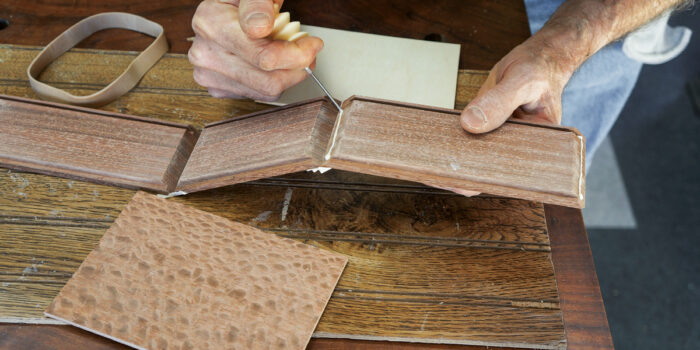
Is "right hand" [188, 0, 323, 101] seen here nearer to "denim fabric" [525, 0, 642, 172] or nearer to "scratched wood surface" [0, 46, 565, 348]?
"scratched wood surface" [0, 46, 565, 348]

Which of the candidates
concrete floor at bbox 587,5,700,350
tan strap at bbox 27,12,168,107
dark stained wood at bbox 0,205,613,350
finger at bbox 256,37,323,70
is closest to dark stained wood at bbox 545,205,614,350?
dark stained wood at bbox 0,205,613,350

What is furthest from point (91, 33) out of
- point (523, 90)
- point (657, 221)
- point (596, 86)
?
point (657, 221)

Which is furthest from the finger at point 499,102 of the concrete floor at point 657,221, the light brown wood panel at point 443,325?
the concrete floor at point 657,221

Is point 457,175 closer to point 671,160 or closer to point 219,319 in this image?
point 219,319

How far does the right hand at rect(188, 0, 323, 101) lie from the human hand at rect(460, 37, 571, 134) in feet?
1.13

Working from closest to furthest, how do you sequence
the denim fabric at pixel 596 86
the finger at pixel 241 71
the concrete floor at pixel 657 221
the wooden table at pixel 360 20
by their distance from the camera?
the finger at pixel 241 71 → the wooden table at pixel 360 20 → the denim fabric at pixel 596 86 → the concrete floor at pixel 657 221

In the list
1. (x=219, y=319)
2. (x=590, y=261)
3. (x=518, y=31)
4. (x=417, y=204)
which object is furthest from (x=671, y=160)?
(x=219, y=319)

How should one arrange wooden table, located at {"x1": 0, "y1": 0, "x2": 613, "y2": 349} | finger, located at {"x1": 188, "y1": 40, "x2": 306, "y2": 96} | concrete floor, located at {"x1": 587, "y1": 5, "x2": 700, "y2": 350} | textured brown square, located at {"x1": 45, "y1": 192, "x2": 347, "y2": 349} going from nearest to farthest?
1. textured brown square, located at {"x1": 45, "y1": 192, "x2": 347, "y2": 349}
2. finger, located at {"x1": 188, "y1": 40, "x2": 306, "y2": 96}
3. wooden table, located at {"x1": 0, "y1": 0, "x2": 613, "y2": 349}
4. concrete floor, located at {"x1": 587, "y1": 5, "x2": 700, "y2": 350}

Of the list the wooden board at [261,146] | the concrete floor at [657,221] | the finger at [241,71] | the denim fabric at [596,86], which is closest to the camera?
the wooden board at [261,146]

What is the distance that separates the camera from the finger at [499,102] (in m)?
0.84

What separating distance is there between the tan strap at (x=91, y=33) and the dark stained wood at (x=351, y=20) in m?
0.02

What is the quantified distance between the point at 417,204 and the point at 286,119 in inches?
11.7

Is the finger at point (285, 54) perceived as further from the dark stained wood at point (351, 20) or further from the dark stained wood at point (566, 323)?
the dark stained wood at point (566, 323)

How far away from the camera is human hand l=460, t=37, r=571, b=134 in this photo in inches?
33.4
